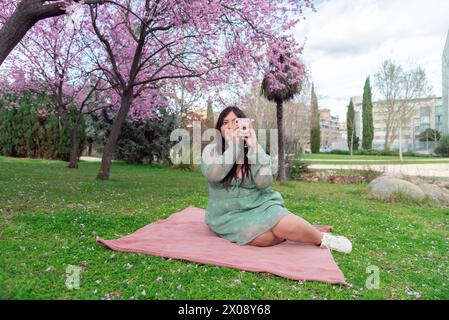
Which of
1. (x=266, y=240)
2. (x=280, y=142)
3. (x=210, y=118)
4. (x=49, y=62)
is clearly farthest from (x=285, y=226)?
(x=210, y=118)

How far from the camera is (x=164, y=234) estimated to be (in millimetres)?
3842

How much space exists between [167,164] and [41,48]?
787cm

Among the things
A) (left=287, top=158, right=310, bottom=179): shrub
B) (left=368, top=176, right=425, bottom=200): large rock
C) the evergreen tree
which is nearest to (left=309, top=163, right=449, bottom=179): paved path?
(left=287, top=158, right=310, bottom=179): shrub

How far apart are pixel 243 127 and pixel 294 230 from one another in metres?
1.14

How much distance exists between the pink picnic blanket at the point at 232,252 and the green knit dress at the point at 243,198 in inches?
6.9

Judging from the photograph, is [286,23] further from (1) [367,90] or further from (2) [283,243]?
(1) [367,90]

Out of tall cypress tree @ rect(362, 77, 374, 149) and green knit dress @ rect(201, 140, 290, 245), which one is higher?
tall cypress tree @ rect(362, 77, 374, 149)

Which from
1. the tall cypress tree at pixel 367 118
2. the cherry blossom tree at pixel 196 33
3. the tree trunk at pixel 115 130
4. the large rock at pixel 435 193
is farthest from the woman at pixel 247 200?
the tall cypress tree at pixel 367 118

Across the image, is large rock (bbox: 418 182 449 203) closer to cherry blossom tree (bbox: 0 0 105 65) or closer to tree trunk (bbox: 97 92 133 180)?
tree trunk (bbox: 97 92 133 180)

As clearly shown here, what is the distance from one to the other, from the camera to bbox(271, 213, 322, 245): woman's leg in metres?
0.92

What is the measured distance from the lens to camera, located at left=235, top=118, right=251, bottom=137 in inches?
137

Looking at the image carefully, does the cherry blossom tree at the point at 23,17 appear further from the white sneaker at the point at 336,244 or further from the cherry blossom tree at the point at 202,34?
the white sneaker at the point at 336,244

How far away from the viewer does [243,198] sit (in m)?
3.52
